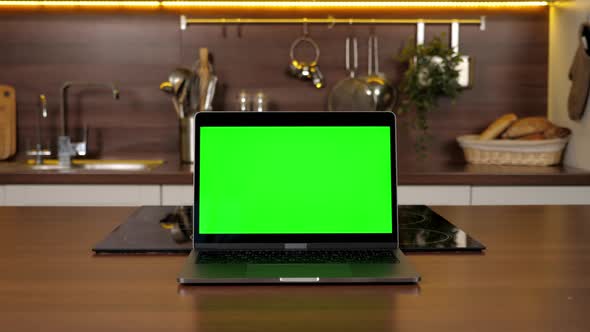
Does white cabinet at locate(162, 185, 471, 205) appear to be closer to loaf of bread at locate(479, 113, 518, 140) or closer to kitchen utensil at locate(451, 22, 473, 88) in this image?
loaf of bread at locate(479, 113, 518, 140)

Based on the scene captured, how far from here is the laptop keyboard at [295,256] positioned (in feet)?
3.23

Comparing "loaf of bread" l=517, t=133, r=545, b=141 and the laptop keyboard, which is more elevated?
"loaf of bread" l=517, t=133, r=545, b=141

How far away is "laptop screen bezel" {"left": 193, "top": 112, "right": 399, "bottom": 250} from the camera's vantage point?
1047 mm

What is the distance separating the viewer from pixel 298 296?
2.76 feet

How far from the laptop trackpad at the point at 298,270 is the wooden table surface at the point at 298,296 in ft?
0.10

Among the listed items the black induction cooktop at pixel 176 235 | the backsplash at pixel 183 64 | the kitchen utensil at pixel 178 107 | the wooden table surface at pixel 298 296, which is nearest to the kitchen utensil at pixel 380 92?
the backsplash at pixel 183 64

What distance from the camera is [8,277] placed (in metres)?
0.94

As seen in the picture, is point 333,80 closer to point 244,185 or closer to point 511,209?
point 511,209

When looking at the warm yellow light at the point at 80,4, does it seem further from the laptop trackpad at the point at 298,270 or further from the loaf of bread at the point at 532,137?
the laptop trackpad at the point at 298,270

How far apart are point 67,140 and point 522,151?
1.75 m

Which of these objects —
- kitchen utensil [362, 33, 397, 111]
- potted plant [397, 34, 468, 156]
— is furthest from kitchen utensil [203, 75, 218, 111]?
potted plant [397, 34, 468, 156]

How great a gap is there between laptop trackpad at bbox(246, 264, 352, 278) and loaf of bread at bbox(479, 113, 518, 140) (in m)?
1.96

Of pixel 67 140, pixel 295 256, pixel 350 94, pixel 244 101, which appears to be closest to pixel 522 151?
pixel 350 94

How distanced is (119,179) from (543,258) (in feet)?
5.56
